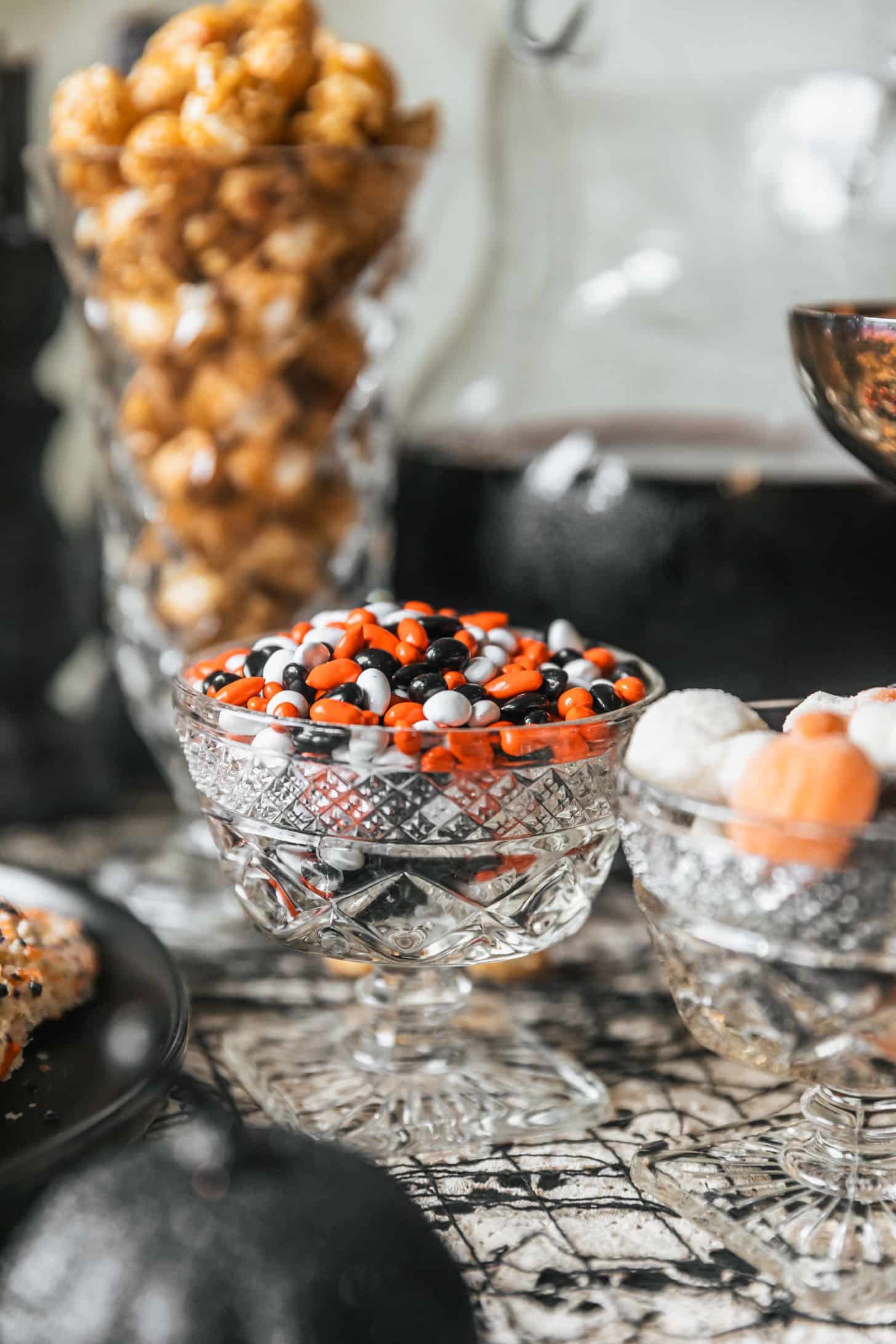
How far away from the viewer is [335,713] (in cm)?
53

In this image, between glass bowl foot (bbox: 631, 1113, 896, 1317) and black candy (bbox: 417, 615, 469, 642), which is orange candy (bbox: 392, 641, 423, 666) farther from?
glass bowl foot (bbox: 631, 1113, 896, 1317)

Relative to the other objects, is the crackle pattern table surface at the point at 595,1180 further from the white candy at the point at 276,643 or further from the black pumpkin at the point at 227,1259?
the white candy at the point at 276,643

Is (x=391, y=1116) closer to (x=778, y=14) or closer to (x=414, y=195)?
(x=414, y=195)

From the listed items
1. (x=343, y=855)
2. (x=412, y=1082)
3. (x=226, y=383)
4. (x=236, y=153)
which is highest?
(x=236, y=153)

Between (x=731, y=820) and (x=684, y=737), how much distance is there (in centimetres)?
5

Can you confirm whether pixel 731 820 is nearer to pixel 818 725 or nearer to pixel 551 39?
pixel 818 725

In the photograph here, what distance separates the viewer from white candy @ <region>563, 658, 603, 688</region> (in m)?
0.58

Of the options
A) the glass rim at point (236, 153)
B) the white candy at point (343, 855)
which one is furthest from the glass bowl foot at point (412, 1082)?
the glass rim at point (236, 153)

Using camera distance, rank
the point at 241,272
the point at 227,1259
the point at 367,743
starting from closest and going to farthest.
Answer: the point at 227,1259 < the point at 367,743 < the point at 241,272

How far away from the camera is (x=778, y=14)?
39.3 inches

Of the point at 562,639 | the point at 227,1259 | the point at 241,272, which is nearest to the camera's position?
the point at 227,1259

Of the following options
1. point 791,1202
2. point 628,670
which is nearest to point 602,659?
point 628,670

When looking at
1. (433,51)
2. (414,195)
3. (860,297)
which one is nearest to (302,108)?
(414,195)

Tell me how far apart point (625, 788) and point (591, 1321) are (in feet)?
0.58
